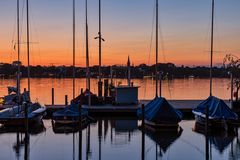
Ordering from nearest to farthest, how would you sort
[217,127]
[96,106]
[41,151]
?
[41,151], [217,127], [96,106]

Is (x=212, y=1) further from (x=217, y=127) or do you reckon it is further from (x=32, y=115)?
(x=32, y=115)

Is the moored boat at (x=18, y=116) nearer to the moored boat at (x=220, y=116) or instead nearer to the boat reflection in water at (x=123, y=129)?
the boat reflection in water at (x=123, y=129)

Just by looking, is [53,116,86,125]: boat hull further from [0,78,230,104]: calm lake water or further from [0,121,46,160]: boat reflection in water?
[0,78,230,104]: calm lake water

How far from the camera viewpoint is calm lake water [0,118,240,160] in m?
22.0

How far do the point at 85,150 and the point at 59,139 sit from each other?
11.8ft

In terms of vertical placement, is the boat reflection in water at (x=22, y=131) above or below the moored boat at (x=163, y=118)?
below

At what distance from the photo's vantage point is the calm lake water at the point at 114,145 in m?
22.0

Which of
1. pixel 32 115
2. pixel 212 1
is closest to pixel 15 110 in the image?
pixel 32 115

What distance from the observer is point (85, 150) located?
23281 millimetres

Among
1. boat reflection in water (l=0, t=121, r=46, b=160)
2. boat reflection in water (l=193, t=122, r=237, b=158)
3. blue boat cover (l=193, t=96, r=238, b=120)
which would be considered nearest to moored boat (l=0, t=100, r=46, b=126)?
boat reflection in water (l=0, t=121, r=46, b=160)

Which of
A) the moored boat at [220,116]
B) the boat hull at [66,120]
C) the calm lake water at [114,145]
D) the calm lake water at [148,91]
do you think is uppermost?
the moored boat at [220,116]

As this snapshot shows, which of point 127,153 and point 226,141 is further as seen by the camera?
point 226,141

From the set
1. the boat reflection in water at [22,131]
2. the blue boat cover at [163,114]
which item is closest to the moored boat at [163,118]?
the blue boat cover at [163,114]

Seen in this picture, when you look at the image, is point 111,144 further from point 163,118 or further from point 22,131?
point 22,131
